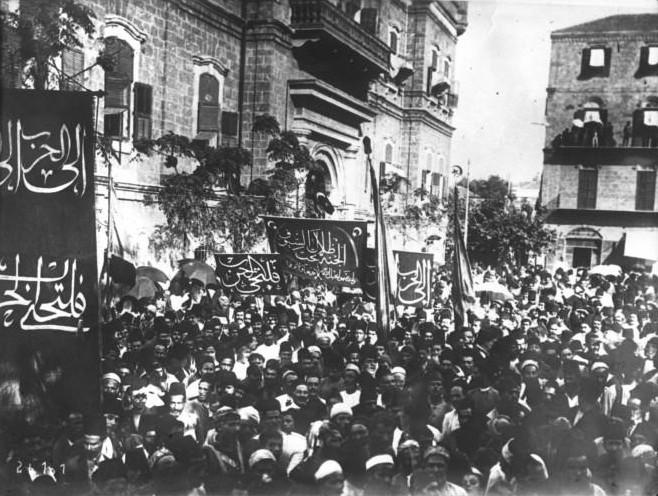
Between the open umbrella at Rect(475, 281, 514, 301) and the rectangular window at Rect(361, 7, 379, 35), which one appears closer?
the open umbrella at Rect(475, 281, 514, 301)

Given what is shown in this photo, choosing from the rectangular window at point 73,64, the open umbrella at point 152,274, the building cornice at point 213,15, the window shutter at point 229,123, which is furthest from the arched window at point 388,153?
the open umbrella at point 152,274

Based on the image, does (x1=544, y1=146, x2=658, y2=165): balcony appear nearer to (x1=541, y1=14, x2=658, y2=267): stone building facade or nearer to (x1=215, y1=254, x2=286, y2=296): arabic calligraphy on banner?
(x1=541, y1=14, x2=658, y2=267): stone building facade

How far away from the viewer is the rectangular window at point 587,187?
31625 millimetres

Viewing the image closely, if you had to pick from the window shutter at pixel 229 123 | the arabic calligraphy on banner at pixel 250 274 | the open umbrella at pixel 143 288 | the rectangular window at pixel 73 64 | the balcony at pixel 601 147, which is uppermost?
the balcony at pixel 601 147

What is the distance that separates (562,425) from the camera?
6.42 meters

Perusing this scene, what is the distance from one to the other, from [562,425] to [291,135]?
1236cm

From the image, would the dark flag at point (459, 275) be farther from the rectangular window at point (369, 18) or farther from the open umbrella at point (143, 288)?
the rectangular window at point (369, 18)

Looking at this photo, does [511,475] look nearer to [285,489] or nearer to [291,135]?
[285,489]

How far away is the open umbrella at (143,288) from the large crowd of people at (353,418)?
1080 millimetres

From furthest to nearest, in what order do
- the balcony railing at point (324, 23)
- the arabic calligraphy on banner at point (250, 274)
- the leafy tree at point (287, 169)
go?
the balcony railing at point (324, 23) < the leafy tree at point (287, 169) < the arabic calligraphy on banner at point (250, 274)

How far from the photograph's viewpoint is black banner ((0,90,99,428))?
473 cm

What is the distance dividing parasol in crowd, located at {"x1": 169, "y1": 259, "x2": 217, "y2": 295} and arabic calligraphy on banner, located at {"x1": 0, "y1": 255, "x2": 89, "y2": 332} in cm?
820

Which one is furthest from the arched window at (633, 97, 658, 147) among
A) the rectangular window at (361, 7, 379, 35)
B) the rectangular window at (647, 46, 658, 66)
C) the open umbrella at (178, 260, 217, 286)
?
the open umbrella at (178, 260, 217, 286)

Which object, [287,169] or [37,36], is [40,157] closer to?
[37,36]
